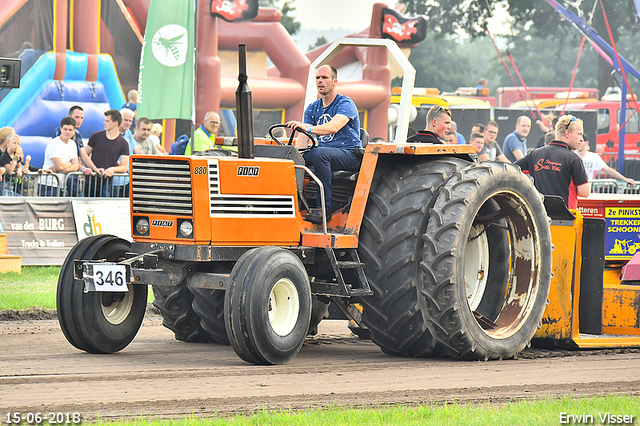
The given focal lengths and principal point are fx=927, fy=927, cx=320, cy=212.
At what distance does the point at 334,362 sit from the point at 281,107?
57.1 ft

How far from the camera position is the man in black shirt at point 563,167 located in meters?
9.52

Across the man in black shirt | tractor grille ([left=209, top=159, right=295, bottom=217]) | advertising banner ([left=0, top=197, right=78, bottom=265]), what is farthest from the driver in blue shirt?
advertising banner ([left=0, top=197, right=78, bottom=265])

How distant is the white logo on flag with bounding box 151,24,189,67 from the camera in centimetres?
1539

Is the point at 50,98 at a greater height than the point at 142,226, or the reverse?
the point at 50,98

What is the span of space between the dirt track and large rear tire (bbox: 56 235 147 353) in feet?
0.46

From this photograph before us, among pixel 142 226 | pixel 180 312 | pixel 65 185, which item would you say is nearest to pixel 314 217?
pixel 142 226

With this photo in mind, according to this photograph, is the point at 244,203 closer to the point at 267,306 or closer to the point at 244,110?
the point at 244,110

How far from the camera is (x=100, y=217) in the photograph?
1419 cm

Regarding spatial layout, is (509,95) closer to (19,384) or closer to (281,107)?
(281,107)

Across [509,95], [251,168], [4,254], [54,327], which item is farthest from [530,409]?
[509,95]

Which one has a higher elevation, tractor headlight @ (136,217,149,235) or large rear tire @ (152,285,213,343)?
tractor headlight @ (136,217,149,235)

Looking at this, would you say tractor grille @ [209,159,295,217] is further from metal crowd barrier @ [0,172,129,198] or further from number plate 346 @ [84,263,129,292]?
metal crowd barrier @ [0,172,129,198]

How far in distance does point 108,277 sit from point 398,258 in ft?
7.20

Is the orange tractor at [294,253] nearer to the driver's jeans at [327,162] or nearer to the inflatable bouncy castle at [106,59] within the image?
the driver's jeans at [327,162]
